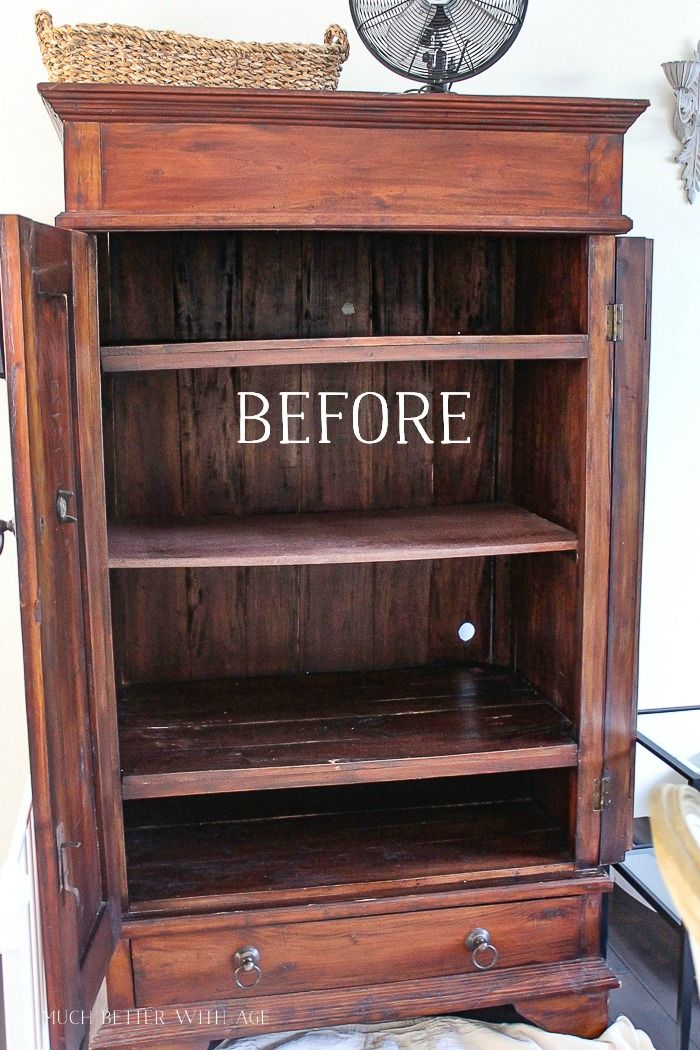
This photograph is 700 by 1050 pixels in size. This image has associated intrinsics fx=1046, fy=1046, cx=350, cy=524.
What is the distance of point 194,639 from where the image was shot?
225 cm

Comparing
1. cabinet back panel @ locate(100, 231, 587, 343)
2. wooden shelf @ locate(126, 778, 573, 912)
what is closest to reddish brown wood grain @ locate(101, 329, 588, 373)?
cabinet back panel @ locate(100, 231, 587, 343)

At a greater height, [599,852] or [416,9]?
[416,9]

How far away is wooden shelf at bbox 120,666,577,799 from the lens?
185cm

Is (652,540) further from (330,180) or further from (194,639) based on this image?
(330,180)

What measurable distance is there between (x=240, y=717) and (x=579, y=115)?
126 cm

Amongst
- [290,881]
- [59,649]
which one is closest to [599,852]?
[290,881]

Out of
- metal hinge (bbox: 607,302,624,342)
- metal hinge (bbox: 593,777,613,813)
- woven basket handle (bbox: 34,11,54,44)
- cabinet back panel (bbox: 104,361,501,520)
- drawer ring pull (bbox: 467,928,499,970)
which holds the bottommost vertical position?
drawer ring pull (bbox: 467,928,499,970)

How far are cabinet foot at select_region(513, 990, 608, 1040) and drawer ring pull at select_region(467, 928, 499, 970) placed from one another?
0.10 meters

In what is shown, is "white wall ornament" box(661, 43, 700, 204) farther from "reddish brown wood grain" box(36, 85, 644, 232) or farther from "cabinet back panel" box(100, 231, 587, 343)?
"reddish brown wood grain" box(36, 85, 644, 232)

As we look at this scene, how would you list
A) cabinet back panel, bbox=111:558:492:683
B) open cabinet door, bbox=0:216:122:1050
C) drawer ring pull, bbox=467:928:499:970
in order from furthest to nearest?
cabinet back panel, bbox=111:558:492:683 < drawer ring pull, bbox=467:928:499:970 < open cabinet door, bbox=0:216:122:1050

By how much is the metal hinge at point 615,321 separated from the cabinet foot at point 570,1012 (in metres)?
1.22

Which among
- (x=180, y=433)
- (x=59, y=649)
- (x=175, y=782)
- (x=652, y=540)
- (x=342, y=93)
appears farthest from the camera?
(x=652, y=540)

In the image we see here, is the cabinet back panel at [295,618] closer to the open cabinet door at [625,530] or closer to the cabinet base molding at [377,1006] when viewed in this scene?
the open cabinet door at [625,530]

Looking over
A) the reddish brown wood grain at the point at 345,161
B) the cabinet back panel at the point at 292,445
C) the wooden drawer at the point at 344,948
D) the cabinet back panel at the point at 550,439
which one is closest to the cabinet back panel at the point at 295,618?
the cabinet back panel at the point at 292,445
